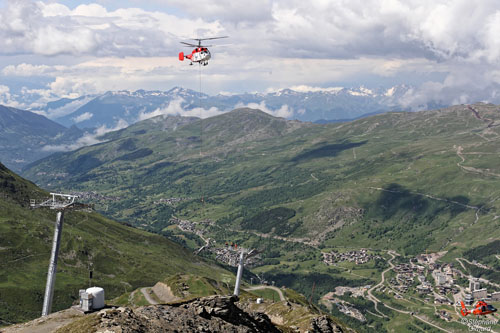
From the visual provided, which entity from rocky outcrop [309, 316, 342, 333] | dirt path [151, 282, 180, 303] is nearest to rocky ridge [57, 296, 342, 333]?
rocky outcrop [309, 316, 342, 333]

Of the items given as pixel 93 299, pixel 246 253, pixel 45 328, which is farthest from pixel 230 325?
pixel 246 253

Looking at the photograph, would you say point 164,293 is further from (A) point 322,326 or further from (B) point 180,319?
(B) point 180,319

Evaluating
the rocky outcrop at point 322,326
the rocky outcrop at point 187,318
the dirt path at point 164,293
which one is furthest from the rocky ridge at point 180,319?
the dirt path at point 164,293

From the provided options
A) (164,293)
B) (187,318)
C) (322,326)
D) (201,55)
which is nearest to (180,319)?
(187,318)

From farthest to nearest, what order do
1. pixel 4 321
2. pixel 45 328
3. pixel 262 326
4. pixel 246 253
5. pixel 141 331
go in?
pixel 4 321 < pixel 246 253 < pixel 262 326 < pixel 45 328 < pixel 141 331

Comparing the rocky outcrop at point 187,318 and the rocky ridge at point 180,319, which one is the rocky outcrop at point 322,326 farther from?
the rocky ridge at point 180,319

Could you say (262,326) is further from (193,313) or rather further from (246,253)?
(246,253)

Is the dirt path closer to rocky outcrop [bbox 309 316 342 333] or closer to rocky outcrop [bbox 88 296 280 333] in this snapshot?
rocky outcrop [bbox 309 316 342 333]

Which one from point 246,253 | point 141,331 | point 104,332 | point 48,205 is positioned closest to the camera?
point 104,332
